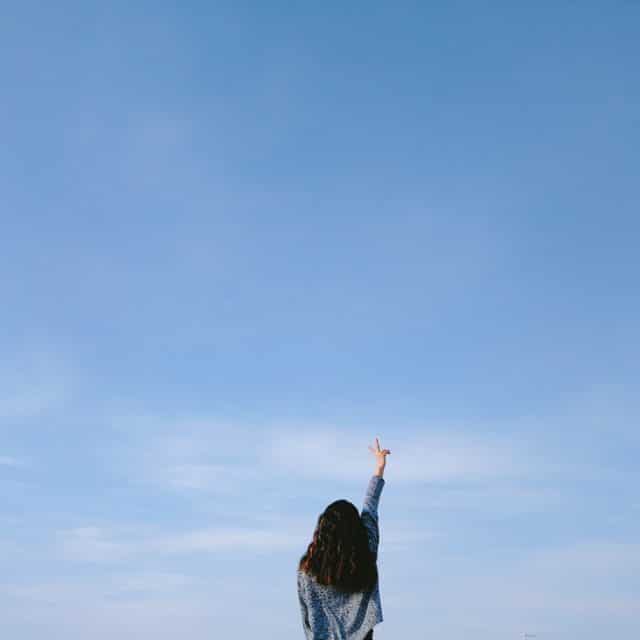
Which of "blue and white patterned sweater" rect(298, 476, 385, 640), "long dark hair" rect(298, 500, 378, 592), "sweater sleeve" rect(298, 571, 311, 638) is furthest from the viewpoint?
"sweater sleeve" rect(298, 571, 311, 638)

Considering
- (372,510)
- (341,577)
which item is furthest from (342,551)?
(372,510)

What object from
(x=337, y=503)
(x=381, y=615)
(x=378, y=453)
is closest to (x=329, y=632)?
(x=381, y=615)

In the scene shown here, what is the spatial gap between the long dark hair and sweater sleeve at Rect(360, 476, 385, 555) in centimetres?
12

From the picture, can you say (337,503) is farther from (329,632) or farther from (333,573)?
(329,632)

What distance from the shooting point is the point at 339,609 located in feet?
34.8

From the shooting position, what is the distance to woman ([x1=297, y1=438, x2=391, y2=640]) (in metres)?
10.4

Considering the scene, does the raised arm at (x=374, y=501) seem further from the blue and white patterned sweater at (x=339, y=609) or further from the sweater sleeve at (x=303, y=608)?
the sweater sleeve at (x=303, y=608)

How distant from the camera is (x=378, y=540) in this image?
420 inches

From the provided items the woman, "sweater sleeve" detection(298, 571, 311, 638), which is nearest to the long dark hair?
the woman

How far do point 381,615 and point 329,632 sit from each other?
585mm

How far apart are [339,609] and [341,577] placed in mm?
405

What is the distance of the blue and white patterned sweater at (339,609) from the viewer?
34.6 ft

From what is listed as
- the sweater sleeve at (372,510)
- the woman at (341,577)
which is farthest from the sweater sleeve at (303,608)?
the sweater sleeve at (372,510)

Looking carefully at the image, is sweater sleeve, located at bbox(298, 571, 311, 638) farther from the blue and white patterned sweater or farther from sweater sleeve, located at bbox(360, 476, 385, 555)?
sweater sleeve, located at bbox(360, 476, 385, 555)
